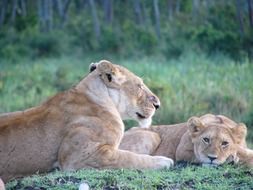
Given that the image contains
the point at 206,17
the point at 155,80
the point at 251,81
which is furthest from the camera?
the point at 206,17

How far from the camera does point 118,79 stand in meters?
6.41

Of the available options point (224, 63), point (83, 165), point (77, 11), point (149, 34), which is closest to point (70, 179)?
point (83, 165)

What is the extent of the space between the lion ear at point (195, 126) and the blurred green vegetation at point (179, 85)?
239cm

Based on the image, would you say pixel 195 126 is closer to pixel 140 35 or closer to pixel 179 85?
pixel 179 85

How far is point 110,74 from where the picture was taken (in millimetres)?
6367

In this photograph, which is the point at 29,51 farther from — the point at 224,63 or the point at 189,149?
the point at 189,149

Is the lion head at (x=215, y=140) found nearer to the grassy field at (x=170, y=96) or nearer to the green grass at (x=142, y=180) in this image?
the grassy field at (x=170, y=96)

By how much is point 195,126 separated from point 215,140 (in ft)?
1.19

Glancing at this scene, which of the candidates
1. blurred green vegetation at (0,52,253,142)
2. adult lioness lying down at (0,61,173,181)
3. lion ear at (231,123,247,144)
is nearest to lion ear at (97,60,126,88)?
adult lioness lying down at (0,61,173,181)

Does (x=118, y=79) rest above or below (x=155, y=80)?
above

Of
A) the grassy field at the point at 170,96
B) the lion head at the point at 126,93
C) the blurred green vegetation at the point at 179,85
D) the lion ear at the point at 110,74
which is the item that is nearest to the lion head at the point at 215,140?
the grassy field at the point at 170,96

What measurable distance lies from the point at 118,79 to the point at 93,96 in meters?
0.23

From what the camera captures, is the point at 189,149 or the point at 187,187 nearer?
the point at 187,187

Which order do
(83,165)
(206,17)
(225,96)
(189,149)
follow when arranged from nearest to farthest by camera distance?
(83,165) → (189,149) → (225,96) → (206,17)
